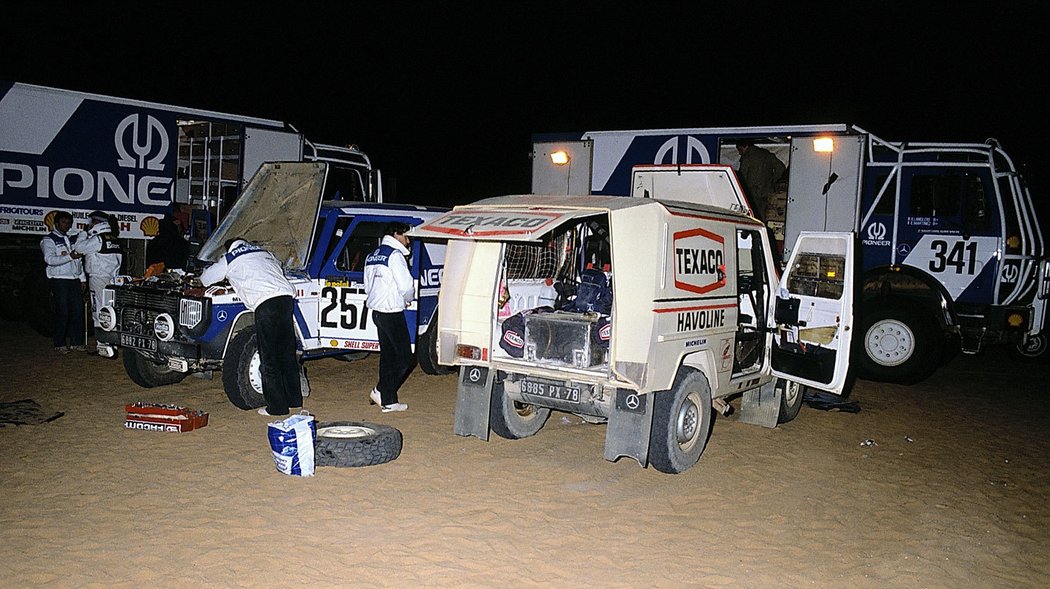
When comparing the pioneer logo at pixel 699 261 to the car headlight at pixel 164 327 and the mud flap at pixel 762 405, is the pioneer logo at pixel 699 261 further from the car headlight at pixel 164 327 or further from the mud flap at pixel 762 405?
the car headlight at pixel 164 327

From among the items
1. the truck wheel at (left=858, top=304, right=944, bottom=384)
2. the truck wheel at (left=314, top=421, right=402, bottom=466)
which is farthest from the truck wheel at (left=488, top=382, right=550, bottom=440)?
the truck wheel at (left=858, top=304, right=944, bottom=384)

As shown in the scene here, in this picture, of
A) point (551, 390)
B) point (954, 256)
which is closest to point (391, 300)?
point (551, 390)

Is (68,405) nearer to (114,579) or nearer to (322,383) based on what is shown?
(322,383)

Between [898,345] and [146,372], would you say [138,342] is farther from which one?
[898,345]

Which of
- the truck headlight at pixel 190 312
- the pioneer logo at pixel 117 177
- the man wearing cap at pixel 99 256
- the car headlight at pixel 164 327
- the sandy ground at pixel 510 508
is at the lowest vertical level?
the sandy ground at pixel 510 508

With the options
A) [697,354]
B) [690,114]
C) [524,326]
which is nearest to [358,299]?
[524,326]

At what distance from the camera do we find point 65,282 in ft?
33.9

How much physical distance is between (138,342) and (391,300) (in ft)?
8.45

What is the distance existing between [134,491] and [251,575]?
1.74 meters

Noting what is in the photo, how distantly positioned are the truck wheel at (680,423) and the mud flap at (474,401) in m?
1.42

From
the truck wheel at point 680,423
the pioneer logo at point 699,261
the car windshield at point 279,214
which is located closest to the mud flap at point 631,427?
the truck wheel at point 680,423

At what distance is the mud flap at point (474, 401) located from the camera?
6.71m

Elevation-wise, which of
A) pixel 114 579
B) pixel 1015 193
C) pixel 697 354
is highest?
pixel 1015 193

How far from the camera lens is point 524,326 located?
6594mm
